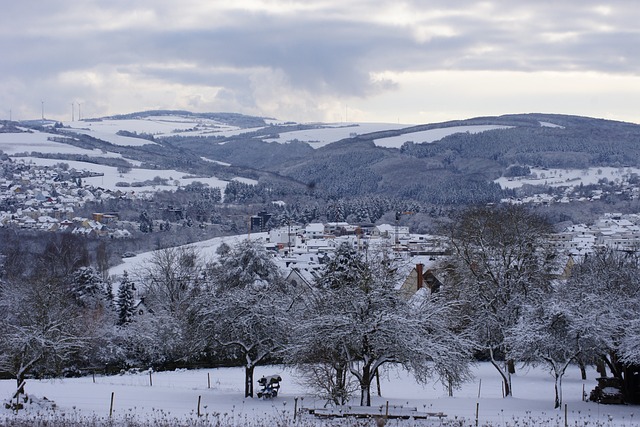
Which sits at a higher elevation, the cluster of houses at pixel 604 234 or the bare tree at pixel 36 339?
the bare tree at pixel 36 339

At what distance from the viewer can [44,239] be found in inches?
4678

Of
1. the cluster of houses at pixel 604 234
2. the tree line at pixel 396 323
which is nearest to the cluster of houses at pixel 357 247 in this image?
the tree line at pixel 396 323

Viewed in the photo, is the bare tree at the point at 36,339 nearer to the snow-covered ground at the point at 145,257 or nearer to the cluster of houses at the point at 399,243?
the cluster of houses at the point at 399,243

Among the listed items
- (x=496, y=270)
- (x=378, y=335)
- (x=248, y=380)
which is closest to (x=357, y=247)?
(x=496, y=270)

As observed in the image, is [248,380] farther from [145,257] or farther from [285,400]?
[145,257]

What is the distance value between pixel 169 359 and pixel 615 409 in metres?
24.6

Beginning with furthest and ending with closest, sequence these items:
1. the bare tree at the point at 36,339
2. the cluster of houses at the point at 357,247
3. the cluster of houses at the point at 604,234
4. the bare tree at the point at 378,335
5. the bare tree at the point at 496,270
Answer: the cluster of houses at the point at 604,234 → the cluster of houses at the point at 357,247 → the bare tree at the point at 496,270 → the bare tree at the point at 36,339 → the bare tree at the point at 378,335

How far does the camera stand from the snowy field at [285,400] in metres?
24.4

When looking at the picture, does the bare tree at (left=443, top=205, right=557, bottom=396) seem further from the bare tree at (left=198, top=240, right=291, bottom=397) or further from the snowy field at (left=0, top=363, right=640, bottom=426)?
the bare tree at (left=198, top=240, right=291, bottom=397)

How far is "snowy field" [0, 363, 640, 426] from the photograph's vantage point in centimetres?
2438

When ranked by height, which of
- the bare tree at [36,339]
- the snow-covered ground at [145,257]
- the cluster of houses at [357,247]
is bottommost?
the snow-covered ground at [145,257]

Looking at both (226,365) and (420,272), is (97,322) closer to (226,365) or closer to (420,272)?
(226,365)

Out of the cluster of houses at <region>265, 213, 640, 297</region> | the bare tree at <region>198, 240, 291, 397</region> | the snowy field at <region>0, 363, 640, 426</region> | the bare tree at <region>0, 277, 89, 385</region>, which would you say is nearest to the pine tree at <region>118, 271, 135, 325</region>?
the cluster of houses at <region>265, 213, 640, 297</region>

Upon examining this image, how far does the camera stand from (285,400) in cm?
2845
